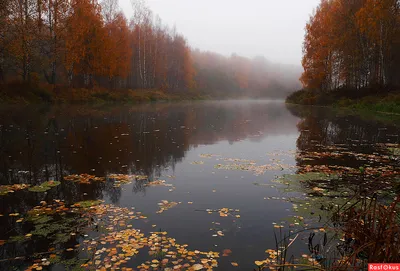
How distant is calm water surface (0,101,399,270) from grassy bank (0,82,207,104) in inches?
577

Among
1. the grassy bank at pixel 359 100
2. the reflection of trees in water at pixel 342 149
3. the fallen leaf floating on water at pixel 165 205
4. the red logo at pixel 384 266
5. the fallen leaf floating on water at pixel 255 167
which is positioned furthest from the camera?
the grassy bank at pixel 359 100

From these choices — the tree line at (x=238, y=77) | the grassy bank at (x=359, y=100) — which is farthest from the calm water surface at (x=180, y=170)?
the tree line at (x=238, y=77)

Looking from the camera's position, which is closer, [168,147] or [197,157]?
[197,157]

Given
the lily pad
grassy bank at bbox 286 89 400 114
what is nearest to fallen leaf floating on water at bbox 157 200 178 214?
the lily pad

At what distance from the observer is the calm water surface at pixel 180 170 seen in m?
5.14

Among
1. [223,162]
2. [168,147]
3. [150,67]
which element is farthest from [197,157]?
[150,67]

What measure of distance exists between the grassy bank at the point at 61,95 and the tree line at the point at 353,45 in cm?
2918

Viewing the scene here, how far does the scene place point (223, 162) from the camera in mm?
10555

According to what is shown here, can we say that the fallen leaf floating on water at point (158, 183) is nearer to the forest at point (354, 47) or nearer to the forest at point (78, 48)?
the forest at point (78, 48)

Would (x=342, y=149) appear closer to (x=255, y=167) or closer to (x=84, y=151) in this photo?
(x=255, y=167)

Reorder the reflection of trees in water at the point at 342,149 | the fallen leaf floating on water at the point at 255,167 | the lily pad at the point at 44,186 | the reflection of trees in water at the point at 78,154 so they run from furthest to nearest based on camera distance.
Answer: the fallen leaf floating on water at the point at 255,167, the reflection of trees in water at the point at 342,149, the lily pad at the point at 44,186, the reflection of trees in water at the point at 78,154

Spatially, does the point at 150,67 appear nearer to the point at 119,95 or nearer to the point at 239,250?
the point at 119,95

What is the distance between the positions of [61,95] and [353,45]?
38.7 m

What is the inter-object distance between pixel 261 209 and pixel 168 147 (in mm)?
7341
